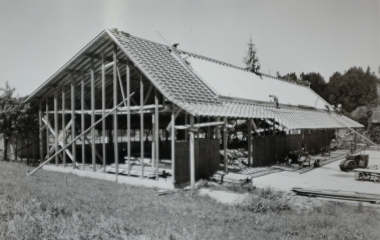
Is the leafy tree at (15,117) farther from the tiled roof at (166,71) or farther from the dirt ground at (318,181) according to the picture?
the dirt ground at (318,181)

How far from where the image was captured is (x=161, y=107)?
44.0 feet

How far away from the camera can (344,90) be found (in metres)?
66.5

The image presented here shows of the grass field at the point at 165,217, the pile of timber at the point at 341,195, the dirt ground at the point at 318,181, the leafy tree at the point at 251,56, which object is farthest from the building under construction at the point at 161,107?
the leafy tree at the point at 251,56

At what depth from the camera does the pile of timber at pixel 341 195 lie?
33.1 feet

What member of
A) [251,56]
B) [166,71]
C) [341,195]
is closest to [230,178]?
[341,195]

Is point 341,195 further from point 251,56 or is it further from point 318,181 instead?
point 251,56

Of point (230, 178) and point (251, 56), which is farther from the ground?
point (251, 56)

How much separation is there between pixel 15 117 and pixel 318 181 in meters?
16.4

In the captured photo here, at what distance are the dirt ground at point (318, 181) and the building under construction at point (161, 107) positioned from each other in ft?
6.47

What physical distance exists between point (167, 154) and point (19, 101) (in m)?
9.24

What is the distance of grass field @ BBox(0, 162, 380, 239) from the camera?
7188 mm

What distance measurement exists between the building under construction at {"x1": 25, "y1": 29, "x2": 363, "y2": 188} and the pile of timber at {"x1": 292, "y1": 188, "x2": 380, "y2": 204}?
3885 mm

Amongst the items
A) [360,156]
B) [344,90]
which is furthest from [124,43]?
[344,90]

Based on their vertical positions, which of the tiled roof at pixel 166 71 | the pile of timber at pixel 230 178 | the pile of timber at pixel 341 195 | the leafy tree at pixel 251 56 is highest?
the leafy tree at pixel 251 56
